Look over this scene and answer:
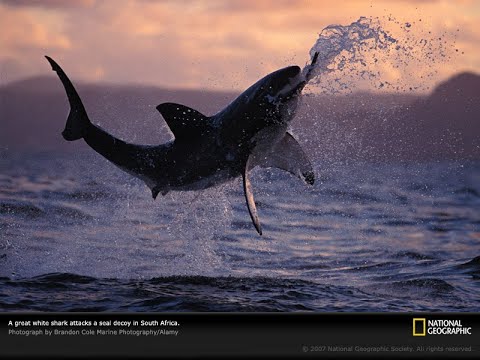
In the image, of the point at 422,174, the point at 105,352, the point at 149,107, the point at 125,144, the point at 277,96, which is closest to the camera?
the point at 105,352

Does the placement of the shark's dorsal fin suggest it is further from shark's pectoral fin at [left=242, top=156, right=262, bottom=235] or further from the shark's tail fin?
the shark's tail fin

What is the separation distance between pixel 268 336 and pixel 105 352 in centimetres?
148

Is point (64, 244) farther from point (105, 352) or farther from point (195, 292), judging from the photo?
point (105, 352)

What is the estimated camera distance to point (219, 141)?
930 cm

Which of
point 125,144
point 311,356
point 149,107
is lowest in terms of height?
point 311,356

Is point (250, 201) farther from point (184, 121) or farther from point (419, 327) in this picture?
point (419, 327)

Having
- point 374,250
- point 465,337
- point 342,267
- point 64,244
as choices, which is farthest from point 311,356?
point 374,250

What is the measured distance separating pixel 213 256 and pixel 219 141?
2905 mm

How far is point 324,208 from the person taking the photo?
24500 mm

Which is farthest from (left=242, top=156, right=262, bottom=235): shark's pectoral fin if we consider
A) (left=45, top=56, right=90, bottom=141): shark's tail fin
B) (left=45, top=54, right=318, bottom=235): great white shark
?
(left=45, top=56, right=90, bottom=141): shark's tail fin

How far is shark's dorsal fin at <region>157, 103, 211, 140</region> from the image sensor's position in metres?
9.21

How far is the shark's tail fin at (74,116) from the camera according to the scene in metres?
9.92

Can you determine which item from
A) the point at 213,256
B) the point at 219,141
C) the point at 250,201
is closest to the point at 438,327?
the point at 250,201

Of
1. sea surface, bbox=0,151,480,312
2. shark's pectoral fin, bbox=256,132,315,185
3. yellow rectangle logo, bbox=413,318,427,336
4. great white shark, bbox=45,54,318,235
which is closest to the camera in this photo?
yellow rectangle logo, bbox=413,318,427,336
